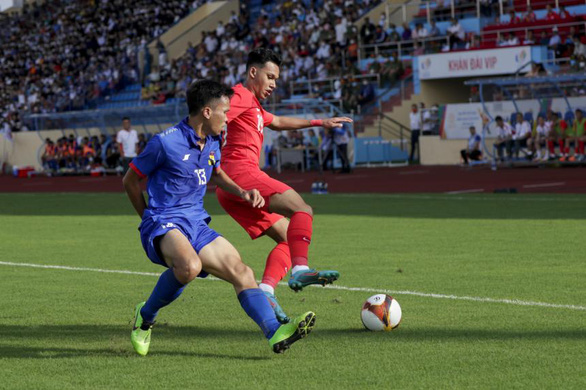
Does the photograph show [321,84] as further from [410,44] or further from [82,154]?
[82,154]

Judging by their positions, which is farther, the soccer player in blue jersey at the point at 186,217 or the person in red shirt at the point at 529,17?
the person in red shirt at the point at 529,17

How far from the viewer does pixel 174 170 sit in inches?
267

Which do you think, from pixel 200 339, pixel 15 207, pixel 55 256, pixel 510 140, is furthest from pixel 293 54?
pixel 200 339

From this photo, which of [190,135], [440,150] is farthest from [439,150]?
[190,135]

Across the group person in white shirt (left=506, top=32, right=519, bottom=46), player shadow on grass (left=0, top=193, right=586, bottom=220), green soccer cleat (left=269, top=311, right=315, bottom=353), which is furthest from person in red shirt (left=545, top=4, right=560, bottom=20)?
green soccer cleat (left=269, top=311, right=315, bottom=353)

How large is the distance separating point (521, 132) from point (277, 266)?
2337 centimetres

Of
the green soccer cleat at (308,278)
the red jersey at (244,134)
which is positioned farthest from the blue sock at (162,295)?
the red jersey at (244,134)

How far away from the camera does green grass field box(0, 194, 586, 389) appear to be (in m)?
5.88

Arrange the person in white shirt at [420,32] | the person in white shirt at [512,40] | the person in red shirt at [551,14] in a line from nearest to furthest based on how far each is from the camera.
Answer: the person in white shirt at [512,40] < the person in red shirt at [551,14] < the person in white shirt at [420,32]

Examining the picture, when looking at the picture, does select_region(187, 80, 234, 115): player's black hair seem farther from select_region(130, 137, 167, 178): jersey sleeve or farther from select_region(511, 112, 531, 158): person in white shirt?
select_region(511, 112, 531, 158): person in white shirt

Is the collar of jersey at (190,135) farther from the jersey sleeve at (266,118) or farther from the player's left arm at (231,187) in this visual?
the jersey sleeve at (266,118)

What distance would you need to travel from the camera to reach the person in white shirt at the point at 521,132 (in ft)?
99.0

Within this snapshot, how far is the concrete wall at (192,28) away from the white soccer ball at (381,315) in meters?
46.4

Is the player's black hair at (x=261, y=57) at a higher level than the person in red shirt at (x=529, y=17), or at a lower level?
higher
